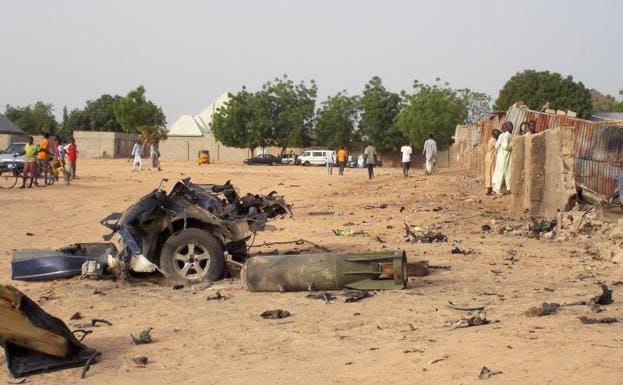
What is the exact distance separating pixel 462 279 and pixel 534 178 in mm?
6113

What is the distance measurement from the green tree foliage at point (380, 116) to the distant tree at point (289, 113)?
18.2 feet

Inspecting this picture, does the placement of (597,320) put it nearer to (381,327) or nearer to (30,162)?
(381,327)

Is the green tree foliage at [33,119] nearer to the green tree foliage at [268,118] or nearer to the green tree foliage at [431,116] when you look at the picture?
the green tree foliage at [268,118]

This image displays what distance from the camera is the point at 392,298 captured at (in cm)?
838

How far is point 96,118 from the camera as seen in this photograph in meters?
104

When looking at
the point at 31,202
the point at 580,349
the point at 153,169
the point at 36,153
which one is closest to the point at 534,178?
the point at 580,349

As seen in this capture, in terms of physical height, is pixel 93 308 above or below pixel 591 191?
below

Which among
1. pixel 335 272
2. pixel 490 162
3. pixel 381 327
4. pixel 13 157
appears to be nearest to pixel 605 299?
pixel 381 327

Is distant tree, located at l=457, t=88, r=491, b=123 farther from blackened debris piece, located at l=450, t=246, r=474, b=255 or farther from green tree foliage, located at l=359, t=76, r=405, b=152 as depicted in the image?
blackened debris piece, located at l=450, t=246, r=474, b=255

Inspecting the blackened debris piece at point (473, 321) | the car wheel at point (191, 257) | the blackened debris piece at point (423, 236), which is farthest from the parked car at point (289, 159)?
the blackened debris piece at point (473, 321)

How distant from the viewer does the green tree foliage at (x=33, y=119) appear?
10769 centimetres

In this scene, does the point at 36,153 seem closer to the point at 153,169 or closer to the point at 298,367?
the point at 153,169

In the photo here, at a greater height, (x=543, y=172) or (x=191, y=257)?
(x=543, y=172)

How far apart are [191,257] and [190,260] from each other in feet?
0.13
